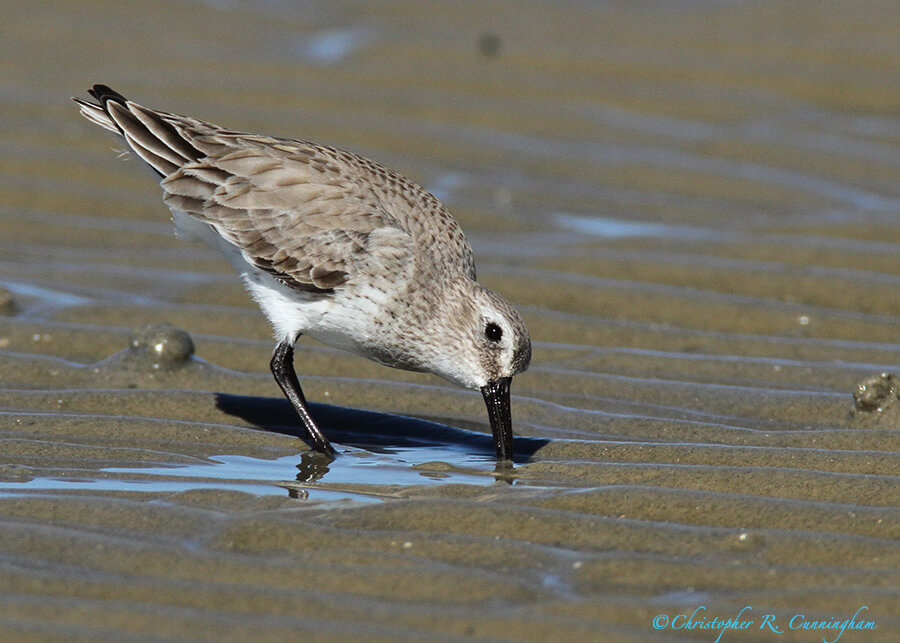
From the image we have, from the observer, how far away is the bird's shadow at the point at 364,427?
6.48 m

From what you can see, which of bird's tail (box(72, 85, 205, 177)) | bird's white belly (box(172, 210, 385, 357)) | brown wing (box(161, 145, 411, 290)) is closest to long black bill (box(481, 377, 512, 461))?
bird's white belly (box(172, 210, 385, 357))

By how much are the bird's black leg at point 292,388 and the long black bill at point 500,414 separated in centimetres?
73

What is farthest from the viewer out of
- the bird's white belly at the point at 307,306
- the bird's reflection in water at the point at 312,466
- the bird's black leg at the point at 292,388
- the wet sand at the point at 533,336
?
the bird's white belly at the point at 307,306

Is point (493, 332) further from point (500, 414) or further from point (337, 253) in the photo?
point (337, 253)

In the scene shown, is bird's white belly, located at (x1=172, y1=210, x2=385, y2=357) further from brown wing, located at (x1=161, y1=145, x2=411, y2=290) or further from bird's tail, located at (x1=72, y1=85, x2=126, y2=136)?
bird's tail, located at (x1=72, y1=85, x2=126, y2=136)

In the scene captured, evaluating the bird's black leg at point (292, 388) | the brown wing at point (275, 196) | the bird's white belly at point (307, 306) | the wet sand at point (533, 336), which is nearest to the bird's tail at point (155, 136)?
the brown wing at point (275, 196)

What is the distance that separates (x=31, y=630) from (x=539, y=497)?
2017 mm

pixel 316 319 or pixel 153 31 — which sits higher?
pixel 153 31

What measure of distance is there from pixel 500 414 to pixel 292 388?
104 centimetres

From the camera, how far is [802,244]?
9172 mm

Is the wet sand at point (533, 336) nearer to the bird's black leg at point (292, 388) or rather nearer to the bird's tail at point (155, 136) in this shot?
the bird's black leg at point (292, 388)

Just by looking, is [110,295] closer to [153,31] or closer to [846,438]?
[846,438]

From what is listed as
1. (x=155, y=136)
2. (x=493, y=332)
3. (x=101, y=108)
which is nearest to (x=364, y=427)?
(x=493, y=332)

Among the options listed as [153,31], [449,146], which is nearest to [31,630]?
[449,146]
